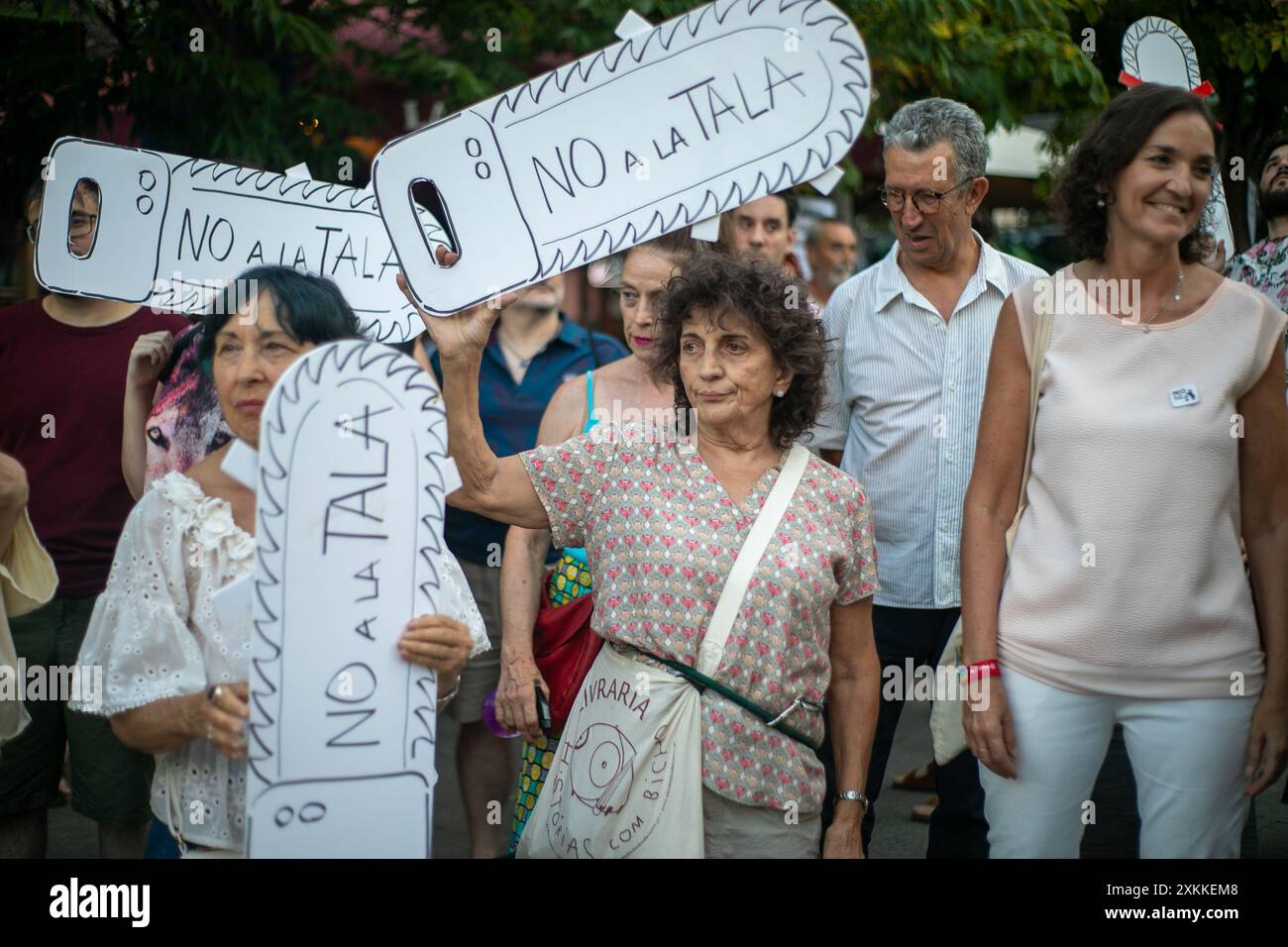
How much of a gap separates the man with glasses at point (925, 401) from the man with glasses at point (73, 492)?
6.46 feet

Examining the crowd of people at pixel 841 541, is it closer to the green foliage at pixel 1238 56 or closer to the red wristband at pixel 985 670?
the red wristband at pixel 985 670

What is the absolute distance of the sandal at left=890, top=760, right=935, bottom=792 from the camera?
5609 millimetres

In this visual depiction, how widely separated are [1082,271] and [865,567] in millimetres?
760

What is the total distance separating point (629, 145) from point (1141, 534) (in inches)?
49.0

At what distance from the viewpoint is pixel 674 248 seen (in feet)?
11.9

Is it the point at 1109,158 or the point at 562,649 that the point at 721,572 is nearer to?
the point at 562,649

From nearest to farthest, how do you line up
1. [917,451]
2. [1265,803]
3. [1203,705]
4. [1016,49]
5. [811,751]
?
[1203,705] < [811,751] < [917,451] < [1265,803] < [1016,49]

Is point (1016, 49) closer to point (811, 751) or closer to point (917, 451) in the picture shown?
point (917, 451)

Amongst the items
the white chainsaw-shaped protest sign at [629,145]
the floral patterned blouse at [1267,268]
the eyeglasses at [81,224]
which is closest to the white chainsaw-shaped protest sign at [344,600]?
the white chainsaw-shaped protest sign at [629,145]

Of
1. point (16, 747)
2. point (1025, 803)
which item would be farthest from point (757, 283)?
point (16, 747)

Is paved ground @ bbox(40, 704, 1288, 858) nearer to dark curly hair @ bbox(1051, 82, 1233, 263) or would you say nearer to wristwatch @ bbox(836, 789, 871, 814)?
wristwatch @ bbox(836, 789, 871, 814)

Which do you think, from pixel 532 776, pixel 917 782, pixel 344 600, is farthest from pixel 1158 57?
pixel 917 782

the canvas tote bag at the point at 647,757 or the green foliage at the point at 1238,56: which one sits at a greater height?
the green foliage at the point at 1238,56

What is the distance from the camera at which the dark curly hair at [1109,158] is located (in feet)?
8.87
